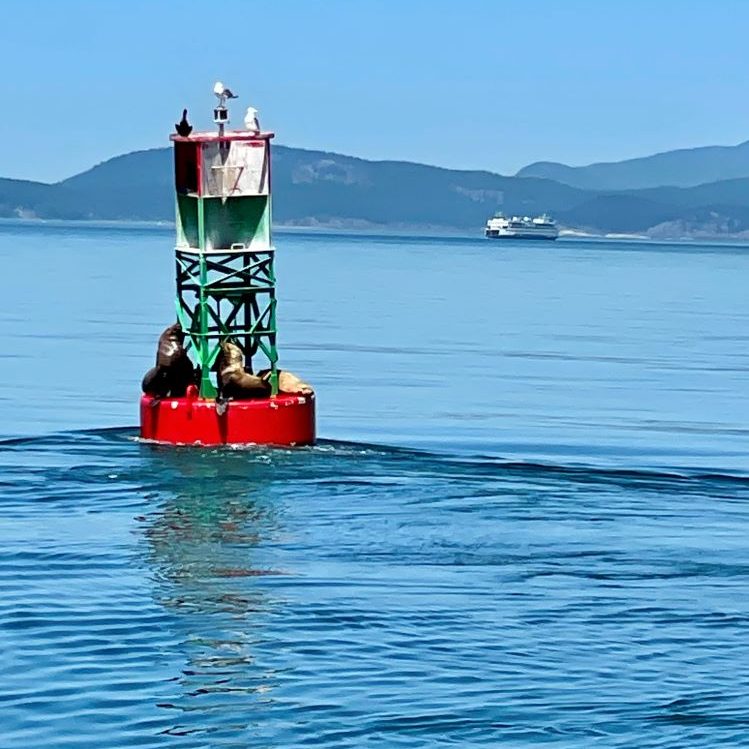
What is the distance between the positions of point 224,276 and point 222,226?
736 mm

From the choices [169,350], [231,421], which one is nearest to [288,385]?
[231,421]

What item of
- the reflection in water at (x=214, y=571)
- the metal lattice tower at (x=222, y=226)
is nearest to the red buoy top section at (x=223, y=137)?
the metal lattice tower at (x=222, y=226)

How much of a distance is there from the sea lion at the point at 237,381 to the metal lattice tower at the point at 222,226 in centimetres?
20

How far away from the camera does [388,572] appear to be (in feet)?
62.8

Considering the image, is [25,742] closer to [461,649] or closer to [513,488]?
[461,649]

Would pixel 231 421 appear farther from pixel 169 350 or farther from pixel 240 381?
pixel 169 350

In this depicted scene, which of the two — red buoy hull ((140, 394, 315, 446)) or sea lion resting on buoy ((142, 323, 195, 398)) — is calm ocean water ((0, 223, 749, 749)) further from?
sea lion resting on buoy ((142, 323, 195, 398))

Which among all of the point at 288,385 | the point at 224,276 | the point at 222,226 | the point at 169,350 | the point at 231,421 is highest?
the point at 222,226

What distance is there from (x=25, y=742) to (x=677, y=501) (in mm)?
12698

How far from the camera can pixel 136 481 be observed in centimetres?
2473

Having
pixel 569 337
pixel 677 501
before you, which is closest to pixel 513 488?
pixel 677 501

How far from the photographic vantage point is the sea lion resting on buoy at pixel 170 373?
27.8 metres

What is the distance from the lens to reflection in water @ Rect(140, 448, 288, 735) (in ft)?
48.3

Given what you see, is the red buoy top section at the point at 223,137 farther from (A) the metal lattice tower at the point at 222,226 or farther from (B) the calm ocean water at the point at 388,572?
(B) the calm ocean water at the point at 388,572
